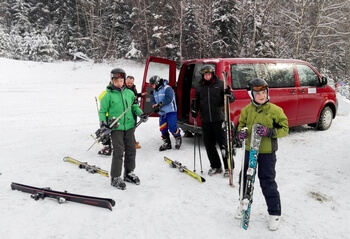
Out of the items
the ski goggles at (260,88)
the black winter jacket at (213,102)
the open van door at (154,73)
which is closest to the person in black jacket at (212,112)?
the black winter jacket at (213,102)

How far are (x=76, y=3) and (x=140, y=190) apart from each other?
35.7 meters

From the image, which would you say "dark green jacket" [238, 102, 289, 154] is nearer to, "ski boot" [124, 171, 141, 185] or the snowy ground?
the snowy ground

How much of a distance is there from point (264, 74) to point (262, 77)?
0.37 feet

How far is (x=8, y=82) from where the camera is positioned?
69.5 feet

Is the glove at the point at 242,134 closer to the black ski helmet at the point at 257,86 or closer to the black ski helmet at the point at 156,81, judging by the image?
the black ski helmet at the point at 257,86

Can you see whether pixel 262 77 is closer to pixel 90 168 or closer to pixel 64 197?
pixel 90 168

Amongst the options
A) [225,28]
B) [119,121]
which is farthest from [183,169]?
[225,28]

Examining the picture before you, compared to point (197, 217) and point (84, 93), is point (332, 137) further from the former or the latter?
point (84, 93)

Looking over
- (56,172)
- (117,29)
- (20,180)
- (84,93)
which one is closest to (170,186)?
(56,172)

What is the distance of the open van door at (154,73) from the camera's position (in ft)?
23.6

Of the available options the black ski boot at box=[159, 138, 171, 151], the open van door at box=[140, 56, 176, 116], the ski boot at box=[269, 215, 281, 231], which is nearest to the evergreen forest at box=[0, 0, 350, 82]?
the open van door at box=[140, 56, 176, 116]

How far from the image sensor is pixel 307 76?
7965mm

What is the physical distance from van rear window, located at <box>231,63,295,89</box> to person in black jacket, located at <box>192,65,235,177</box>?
59.9 inches

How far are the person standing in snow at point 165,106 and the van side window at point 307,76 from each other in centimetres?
363
